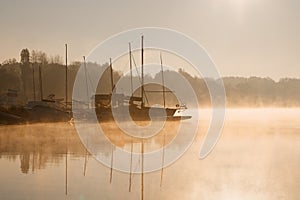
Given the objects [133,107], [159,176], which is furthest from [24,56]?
[159,176]

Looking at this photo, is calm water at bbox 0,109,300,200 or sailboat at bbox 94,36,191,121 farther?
sailboat at bbox 94,36,191,121

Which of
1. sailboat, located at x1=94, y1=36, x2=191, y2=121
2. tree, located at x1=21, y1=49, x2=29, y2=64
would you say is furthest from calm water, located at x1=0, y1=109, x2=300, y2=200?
Result: tree, located at x1=21, y1=49, x2=29, y2=64

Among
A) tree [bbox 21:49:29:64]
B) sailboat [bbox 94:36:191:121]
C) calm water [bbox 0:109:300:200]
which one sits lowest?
calm water [bbox 0:109:300:200]

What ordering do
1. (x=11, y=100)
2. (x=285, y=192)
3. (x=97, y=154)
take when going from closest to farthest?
1. (x=285, y=192)
2. (x=97, y=154)
3. (x=11, y=100)

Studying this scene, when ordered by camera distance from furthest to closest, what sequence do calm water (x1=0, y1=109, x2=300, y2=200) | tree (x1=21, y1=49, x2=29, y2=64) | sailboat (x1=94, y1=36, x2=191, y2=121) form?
tree (x1=21, y1=49, x2=29, y2=64) < sailboat (x1=94, y1=36, x2=191, y2=121) < calm water (x1=0, y1=109, x2=300, y2=200)

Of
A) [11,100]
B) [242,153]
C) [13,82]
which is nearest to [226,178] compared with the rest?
[242,153]

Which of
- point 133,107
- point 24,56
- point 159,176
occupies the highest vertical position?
point 24,56

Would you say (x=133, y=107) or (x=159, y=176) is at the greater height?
(x=133, y=107)

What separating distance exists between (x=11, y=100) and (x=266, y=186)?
40.7 meters

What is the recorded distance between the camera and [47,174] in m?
14.1

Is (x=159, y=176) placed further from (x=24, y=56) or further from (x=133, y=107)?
(x=24, y=56)

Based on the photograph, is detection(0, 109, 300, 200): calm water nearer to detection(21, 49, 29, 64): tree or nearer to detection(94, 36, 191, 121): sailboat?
detection(94, 36, 191, 121): sailboat

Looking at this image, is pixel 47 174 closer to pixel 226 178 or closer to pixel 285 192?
pixel 226 178

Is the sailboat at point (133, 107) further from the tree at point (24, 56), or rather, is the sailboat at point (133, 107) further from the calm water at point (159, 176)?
the tree at point (24, 56)
